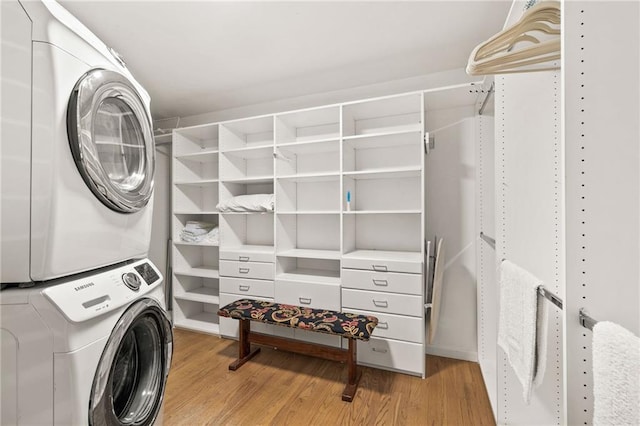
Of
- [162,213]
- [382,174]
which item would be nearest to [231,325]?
[162,213]

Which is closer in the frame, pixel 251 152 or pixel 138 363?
pixel 138 363

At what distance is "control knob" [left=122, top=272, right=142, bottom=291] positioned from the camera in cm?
115

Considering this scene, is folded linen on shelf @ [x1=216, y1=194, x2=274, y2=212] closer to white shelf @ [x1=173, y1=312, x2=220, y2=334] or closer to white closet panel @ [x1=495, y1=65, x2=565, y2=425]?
white shelf @ [x1=173, y1=312, x2=220, y2=334]

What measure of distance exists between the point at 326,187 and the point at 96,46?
6.32 feet

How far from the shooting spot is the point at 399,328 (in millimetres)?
2090

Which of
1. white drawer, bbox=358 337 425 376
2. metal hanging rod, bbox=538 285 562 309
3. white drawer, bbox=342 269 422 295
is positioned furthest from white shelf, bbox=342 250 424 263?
metal hanging rod, bbox=538 285 562 309

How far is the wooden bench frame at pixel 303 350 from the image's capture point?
196 centimetres

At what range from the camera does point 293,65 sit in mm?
2320

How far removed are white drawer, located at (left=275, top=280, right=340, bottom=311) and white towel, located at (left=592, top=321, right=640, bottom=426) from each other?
1.82 m

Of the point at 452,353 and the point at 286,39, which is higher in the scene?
the point at 286,39

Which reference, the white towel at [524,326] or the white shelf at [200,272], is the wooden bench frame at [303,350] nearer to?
the white shelf at [200,272]

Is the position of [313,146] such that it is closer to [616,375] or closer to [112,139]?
[112,139]

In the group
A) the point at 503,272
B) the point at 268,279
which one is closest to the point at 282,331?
the point at 268,279

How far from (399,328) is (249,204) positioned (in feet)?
5.51
